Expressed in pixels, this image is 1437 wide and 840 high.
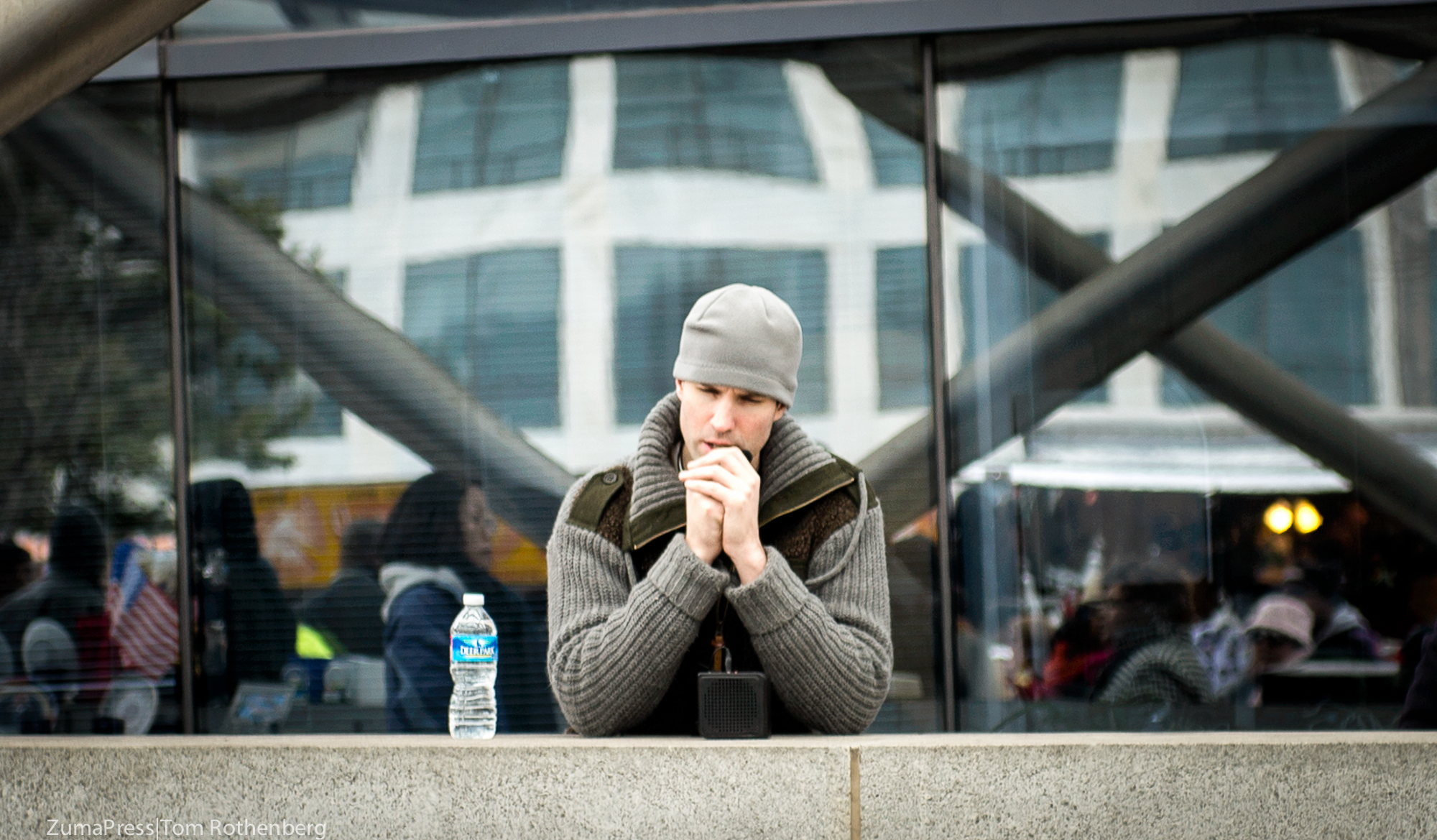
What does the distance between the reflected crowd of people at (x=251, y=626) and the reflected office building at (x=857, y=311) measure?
0.03 metres

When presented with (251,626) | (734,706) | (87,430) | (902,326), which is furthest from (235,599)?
(734,706)

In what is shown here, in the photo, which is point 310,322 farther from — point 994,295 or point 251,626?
point 994,295

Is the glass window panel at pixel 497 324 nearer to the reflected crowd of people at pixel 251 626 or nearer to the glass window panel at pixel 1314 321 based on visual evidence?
the reflected crowd of people at pixel 251 626

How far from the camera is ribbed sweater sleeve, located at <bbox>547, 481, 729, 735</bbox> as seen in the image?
107 inches

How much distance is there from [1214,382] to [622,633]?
11.2 ft

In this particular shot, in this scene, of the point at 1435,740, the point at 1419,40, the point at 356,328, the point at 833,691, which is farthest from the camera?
the point at 356,328

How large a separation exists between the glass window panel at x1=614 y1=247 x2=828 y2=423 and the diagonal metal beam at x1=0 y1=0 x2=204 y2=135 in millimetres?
2739

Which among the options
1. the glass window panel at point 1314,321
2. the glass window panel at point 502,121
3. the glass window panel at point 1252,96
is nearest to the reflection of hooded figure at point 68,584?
the glass window panel at point 502,121

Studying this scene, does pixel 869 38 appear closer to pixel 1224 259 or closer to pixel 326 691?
pixel 1224 259

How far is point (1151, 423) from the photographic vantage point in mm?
5336

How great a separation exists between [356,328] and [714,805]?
3663 mm

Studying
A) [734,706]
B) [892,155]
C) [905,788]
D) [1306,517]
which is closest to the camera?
[905,788]

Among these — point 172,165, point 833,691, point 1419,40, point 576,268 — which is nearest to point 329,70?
point 172,165

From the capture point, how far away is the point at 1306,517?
17.1 feet
